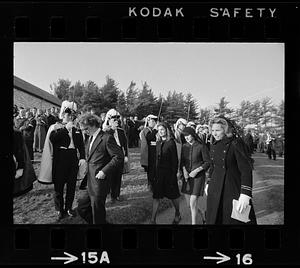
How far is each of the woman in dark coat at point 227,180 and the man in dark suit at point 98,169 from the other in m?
1.18

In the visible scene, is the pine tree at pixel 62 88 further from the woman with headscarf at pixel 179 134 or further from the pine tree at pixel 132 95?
the woman with headscarf at pixel 179 134

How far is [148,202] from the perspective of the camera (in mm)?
5258

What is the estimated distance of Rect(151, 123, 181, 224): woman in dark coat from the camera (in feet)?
17.2

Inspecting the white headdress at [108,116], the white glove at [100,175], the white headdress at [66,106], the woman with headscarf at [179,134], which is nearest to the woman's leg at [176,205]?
the woman with headscarf at [179,134]

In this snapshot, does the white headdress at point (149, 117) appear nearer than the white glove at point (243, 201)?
No

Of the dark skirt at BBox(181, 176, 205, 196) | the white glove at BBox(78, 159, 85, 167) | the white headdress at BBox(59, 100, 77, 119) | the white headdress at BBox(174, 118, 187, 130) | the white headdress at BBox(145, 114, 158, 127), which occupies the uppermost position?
the white headdress at BBox(59, 100, 77, 119)

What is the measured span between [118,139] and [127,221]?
1.02 meters

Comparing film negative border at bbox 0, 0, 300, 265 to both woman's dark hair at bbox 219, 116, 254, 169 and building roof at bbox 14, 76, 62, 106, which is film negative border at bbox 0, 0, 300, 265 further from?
woman's dark hair at bbox 219, 116, 254, 169

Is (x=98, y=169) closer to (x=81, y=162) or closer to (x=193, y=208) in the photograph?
(x=81, y=162)

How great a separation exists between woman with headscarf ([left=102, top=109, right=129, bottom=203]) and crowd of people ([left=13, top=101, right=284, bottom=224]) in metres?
0.01

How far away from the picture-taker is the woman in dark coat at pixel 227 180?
205 inches

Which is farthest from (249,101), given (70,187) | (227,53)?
(70,187)

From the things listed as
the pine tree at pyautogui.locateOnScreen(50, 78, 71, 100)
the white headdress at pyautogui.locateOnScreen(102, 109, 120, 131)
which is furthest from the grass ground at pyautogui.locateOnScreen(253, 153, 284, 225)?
the pine tree at pyautogui.locateOnScreen(50, 78, 71, 100)

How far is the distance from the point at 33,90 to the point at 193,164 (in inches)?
86.0
